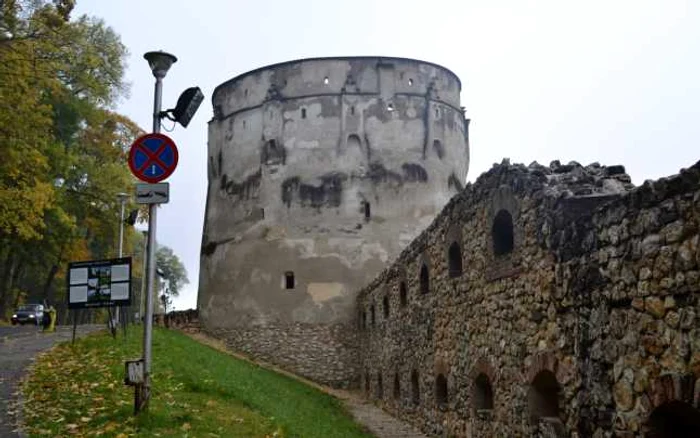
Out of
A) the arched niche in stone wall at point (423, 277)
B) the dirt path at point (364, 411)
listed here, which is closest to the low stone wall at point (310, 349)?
the dirt path at point (364, 411)

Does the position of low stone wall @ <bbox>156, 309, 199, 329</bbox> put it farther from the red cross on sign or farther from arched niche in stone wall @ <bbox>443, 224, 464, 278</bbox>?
the red cross on sign

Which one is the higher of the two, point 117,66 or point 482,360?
point 117,66

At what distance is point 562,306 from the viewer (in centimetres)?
750

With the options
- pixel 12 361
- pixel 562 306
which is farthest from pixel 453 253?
pixel 12 361

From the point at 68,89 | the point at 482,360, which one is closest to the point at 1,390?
the point at 482,360

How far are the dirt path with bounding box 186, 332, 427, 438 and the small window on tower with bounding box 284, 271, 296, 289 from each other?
3279 millimetres

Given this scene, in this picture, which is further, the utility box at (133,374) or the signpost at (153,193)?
the signpost at (153,193)

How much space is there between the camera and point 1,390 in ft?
36.0

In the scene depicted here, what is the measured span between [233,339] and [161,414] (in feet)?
67.6

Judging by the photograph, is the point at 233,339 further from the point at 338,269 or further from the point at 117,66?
the point at 117,66

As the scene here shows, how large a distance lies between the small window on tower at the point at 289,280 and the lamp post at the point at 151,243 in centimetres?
1954

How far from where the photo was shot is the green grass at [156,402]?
28.7 ft

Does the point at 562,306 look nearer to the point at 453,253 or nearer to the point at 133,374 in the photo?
the point at 453,253

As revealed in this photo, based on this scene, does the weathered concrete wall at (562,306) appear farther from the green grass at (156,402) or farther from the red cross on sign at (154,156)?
the red cross on sign at (154,156)
